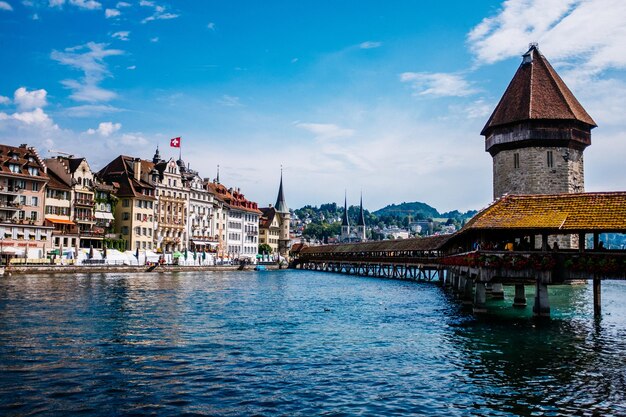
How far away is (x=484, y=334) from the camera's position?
84.6 feet

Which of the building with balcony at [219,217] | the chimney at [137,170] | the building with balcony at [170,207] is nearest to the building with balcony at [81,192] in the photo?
the chimney at [137,170]

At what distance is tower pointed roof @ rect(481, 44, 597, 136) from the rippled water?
29083mm

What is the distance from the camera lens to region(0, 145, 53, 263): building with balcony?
73.2 metres

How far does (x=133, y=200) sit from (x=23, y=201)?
2089 centimetres

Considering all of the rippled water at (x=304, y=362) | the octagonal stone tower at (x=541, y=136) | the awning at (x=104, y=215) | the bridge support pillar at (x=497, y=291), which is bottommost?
the rippled water at (x=304, y=362)

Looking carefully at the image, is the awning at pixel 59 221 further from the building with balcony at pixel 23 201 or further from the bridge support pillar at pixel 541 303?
the bridge support pillar at pixel 541 303

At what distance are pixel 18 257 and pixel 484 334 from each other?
200 ft

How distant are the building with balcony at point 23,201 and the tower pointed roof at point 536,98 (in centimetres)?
5483

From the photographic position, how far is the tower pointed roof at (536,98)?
58.8 m

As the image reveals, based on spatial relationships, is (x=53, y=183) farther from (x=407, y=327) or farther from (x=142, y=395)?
(x=142, y=395)

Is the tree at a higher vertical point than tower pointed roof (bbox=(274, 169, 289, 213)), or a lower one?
lower

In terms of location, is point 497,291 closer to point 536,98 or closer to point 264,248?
point 536,98

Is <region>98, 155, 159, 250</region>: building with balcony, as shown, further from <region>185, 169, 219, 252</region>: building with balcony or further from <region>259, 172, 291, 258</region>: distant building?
<region>259, 172, 291, 258</region>: distant building

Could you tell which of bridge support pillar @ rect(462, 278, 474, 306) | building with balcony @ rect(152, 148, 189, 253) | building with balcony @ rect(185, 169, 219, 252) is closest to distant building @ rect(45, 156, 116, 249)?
building with balcony @ rect(152, 148, 189, 253)
